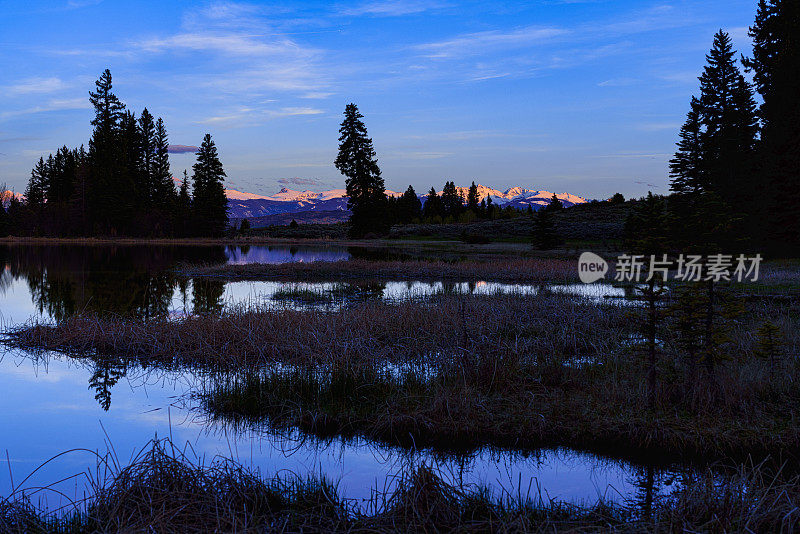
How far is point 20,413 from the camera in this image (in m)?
10.0

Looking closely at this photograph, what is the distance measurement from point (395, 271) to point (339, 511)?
2848 centimetres

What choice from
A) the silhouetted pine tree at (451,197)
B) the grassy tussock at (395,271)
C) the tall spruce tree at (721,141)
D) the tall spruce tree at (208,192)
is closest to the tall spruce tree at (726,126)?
the tall spruce tree at (721,141)

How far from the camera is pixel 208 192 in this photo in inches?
3302

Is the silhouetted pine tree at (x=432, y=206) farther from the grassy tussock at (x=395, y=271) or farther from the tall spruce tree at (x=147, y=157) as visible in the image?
the grassy tussock at (x=395, y=271)

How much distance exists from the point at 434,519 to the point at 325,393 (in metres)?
4.83

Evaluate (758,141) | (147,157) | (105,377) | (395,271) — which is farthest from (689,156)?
(147,157)

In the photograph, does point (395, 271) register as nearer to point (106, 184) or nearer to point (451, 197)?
point (106, 184)

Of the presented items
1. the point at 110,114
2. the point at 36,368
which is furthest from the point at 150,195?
the point at 36,368

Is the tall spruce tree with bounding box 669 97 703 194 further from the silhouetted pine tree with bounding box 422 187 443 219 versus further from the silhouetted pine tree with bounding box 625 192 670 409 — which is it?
the silhouetted pine tree with bounding box 422 187 443 219

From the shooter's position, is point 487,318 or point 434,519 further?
point 487,318

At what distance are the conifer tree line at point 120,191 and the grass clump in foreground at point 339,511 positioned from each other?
76.9m

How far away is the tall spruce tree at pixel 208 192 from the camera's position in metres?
83.9

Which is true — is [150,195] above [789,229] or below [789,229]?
above

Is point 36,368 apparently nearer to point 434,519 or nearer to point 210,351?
point 210,351
